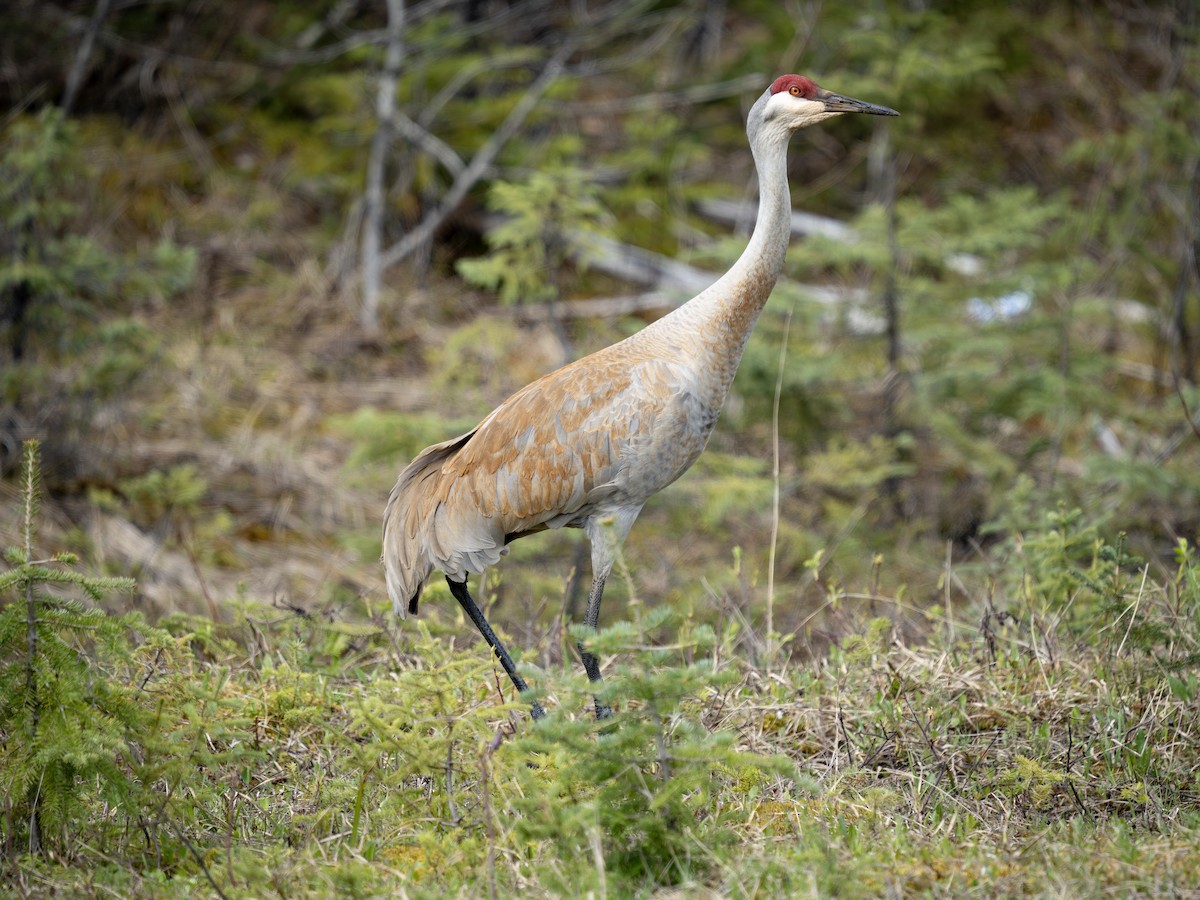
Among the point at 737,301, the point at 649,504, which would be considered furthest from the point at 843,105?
the point at 649,504

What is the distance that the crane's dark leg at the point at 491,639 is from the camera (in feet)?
12.2

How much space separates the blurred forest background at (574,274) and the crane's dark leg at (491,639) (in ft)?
1.50

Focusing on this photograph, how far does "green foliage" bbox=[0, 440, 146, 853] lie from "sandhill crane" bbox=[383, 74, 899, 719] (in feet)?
3.86

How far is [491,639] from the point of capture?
149 inches

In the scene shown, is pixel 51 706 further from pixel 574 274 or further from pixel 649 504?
pixel 574 274

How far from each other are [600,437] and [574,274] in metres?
4.75

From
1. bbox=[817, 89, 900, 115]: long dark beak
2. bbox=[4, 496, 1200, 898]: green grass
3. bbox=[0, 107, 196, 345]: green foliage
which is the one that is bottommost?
bbox=[4, 496, 1200, 898]: green grass

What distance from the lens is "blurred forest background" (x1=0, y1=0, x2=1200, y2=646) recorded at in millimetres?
6098

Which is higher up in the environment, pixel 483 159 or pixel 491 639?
pixel 483 159

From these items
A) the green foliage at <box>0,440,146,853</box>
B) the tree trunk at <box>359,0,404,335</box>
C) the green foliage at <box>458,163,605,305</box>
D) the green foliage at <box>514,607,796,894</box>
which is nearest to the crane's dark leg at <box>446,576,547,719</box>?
the green foliage at <box>514,607,796,894</box>

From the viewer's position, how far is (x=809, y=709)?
3.76 metres

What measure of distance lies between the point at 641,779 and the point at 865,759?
109cm

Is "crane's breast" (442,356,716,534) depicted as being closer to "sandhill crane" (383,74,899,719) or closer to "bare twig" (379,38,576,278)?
"sandhill crane" (383,74,899,719)

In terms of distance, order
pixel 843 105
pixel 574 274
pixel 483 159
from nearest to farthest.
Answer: pixel 843 105
pixel 574 274
pixel 483 159
